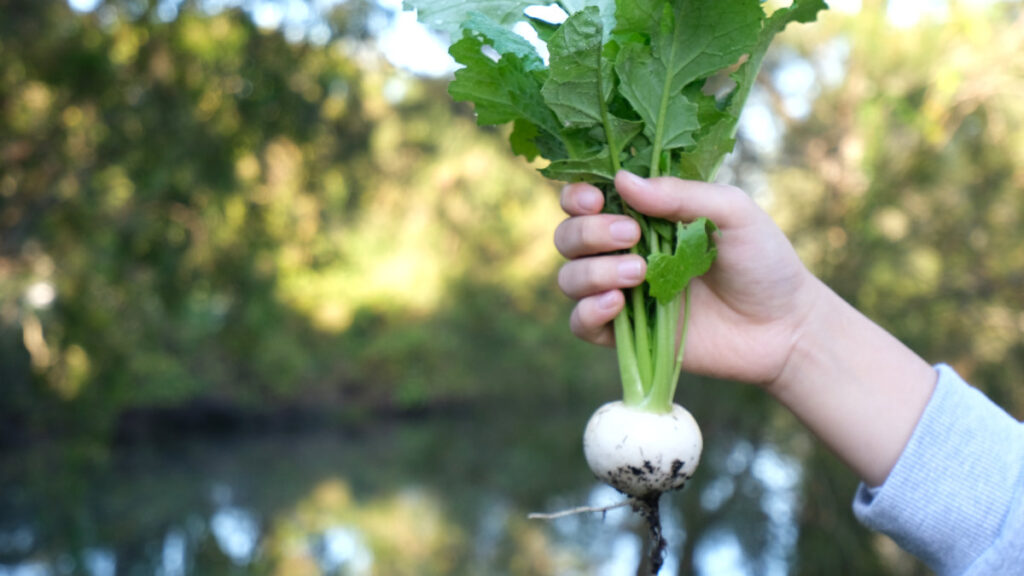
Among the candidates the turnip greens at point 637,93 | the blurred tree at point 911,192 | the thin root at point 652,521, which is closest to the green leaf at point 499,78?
the turnip greens at point 637,93

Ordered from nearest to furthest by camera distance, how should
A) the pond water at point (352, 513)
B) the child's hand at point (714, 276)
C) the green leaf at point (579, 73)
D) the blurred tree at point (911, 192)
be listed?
1. the green leaf at point (579, 73)
2. the child's hand at point (714, 276)
3. the blurred tree at point (911, 192)
4. the pond water at point (352, 513)

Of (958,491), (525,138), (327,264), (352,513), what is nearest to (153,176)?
(327,264)

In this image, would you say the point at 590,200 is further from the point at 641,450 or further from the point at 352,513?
the point at 352,513

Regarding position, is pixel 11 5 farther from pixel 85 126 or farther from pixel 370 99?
pixel 370 99

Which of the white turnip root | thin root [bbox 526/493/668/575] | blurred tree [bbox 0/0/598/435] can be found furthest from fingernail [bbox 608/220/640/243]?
blurred tree [bbox 0/0/598/435]

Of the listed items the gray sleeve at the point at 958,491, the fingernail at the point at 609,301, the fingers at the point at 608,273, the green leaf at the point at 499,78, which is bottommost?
the gray sleeve at the point at 958,491

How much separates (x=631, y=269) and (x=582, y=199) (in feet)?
0.46

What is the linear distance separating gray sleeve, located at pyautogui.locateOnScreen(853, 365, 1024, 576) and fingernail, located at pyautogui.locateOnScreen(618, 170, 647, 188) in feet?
2.00

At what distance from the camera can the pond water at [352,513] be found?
13.4ft

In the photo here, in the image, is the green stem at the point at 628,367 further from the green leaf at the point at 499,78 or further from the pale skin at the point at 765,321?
the green leaf at the point at 499,78

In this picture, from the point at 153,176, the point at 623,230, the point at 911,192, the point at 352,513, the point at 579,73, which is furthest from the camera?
the point at 352,513

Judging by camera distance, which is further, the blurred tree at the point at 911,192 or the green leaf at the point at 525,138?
the blurred tree at the point at 911,192

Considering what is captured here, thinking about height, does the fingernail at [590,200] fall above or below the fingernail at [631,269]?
above

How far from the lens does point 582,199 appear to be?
128cm
